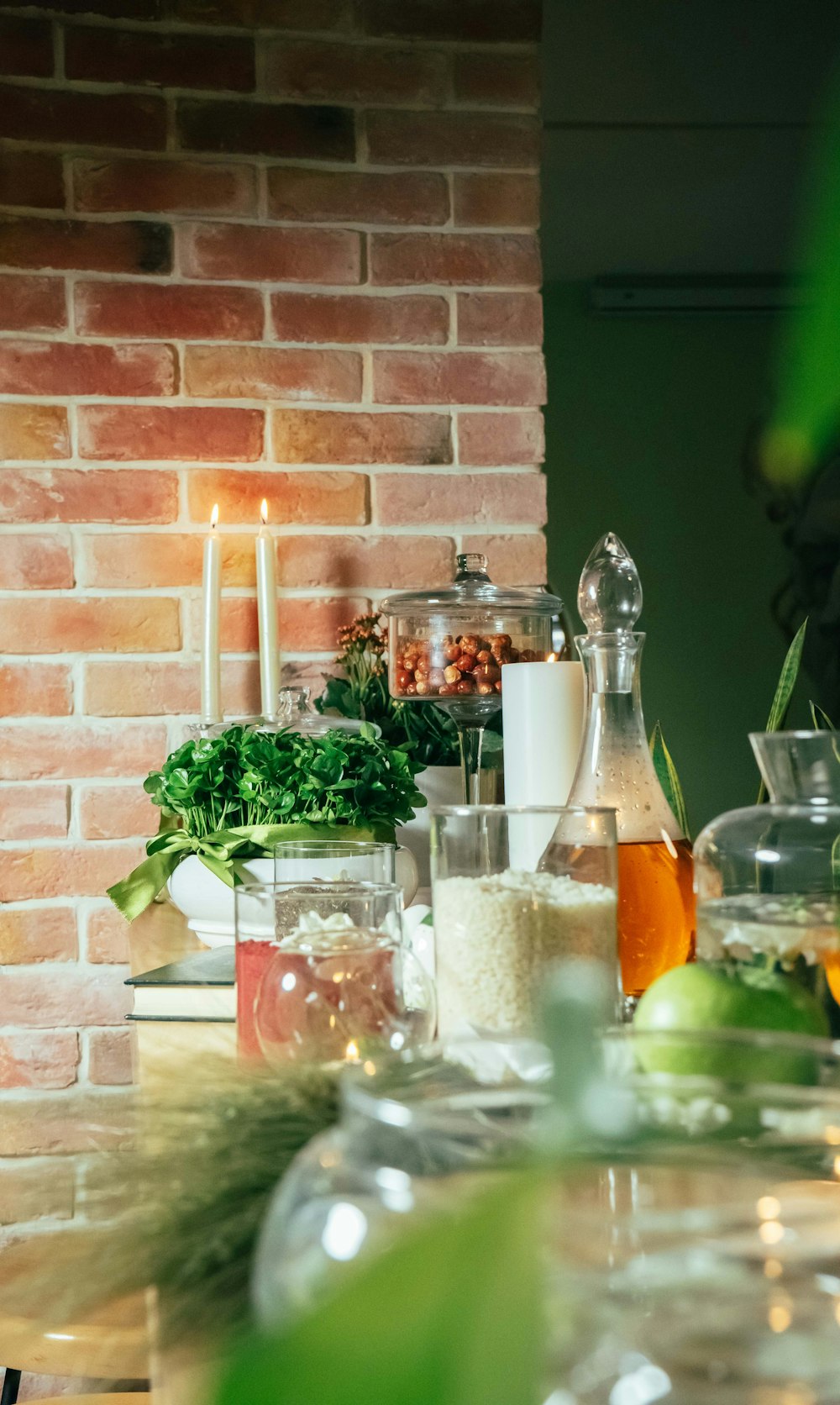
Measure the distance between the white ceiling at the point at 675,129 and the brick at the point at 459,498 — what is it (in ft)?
3.48

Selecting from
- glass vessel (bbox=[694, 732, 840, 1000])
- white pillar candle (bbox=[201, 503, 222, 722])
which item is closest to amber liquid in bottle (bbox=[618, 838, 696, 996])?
glass vessel (bbox=[694, 732, 840, 1000])

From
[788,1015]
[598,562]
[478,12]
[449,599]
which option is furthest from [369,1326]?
[478,12]

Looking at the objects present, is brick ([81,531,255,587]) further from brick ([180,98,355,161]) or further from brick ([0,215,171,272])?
brick ([180,98,355,161])

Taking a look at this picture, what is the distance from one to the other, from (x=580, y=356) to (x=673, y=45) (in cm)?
148

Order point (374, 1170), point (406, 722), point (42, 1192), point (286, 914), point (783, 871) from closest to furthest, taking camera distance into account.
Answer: point (374, 1170) < point (42, 1192) < point (783, 871) < point (286, 914) < point (406, 722)

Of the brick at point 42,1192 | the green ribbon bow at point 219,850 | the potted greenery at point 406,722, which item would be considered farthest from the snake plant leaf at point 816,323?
the potted greenery at point 406,722

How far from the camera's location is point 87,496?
1530mm

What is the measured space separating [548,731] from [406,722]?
52cm

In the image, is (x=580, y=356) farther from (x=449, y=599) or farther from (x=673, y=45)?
(x=449, y=599)

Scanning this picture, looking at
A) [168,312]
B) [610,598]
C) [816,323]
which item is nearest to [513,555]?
[168,312]

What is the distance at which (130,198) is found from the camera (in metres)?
1.54

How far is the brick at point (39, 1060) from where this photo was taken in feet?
4.99

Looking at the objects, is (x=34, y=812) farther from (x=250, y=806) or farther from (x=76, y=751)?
(x=250, y=806)

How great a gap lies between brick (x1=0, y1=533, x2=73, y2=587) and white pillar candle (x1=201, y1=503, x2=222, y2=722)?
0.70 feet
